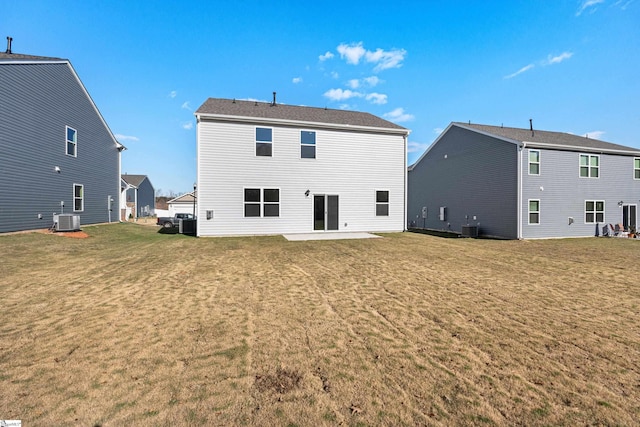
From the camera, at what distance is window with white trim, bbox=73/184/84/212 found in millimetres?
16234

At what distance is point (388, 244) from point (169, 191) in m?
97.4

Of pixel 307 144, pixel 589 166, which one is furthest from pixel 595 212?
pixel 307 144

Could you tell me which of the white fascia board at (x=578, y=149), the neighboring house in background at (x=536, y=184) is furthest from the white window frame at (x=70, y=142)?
the white fascia board at (x=578, y=149)

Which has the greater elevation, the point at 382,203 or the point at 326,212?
the point at 382,203

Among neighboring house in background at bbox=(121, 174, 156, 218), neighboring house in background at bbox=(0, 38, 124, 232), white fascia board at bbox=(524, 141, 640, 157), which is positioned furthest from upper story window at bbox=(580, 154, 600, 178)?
neighboring house in background at bbox=(121, 174, 156, 218)

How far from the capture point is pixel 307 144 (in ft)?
50.8

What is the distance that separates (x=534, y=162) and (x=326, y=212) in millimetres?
12464

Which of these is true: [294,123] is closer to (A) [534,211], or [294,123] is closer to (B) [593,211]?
(A) [534,211]

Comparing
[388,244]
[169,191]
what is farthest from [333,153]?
[169,191]

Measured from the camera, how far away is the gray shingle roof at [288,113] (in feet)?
48.6

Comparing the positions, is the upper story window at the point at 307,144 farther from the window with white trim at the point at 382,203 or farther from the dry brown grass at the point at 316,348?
the dry brown grass at the point at 316,348

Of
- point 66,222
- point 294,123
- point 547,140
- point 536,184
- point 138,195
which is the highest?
point 294,123

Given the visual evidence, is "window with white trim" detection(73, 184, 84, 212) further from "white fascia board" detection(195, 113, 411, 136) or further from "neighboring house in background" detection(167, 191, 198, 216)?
"neighboring house in background" detection(167, 191, 198, 216)

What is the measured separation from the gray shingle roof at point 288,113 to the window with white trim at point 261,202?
3.80 meters
